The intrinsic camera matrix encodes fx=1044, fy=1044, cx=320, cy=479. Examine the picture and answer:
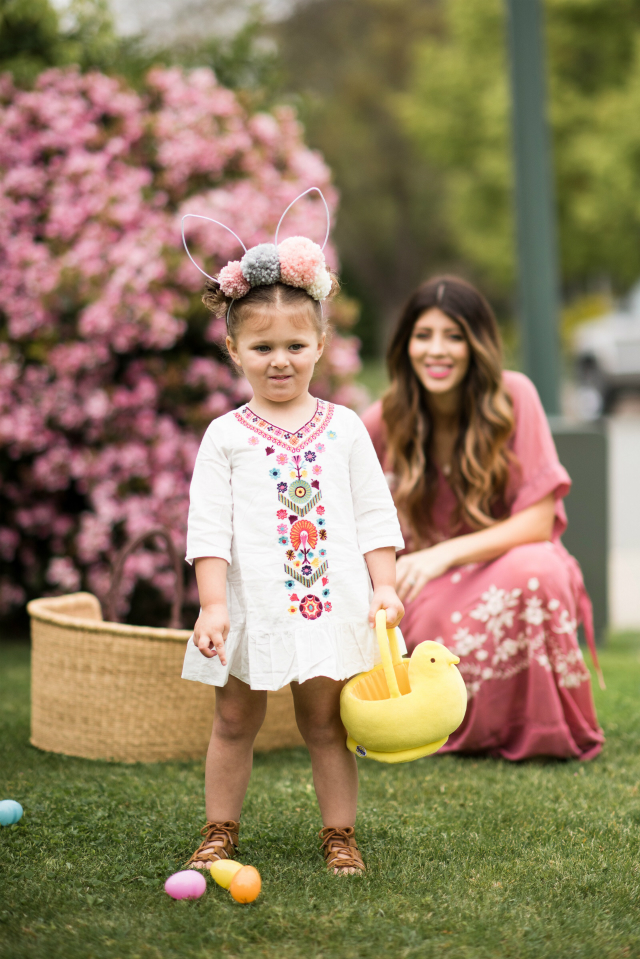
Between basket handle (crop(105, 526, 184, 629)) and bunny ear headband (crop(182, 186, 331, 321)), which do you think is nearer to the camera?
bunny ear headband (crop(182, 186, 331, 321))

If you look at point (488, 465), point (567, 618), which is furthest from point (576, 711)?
point (488, 465)

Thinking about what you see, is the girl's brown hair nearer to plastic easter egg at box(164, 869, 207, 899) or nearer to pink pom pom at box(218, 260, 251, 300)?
pink pom pom at box(218, 260, 251, 300)

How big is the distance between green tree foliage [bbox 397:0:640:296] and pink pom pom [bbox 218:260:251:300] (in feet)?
55.4

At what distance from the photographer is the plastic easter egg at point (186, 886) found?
2.07 m

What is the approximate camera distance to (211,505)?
2.18 m

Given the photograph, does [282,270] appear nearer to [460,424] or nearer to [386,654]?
[386,654]

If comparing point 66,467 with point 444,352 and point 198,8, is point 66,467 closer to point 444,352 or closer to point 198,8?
point 444,352

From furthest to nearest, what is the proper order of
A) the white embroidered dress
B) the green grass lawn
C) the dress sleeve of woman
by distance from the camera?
the dress sleeve of woman
the white embroidered dress
the green grass lawn

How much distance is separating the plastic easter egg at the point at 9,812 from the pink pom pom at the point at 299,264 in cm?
140

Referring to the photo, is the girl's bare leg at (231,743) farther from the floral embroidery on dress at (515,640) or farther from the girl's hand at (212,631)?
the floral embroidery on dress at (515,640)

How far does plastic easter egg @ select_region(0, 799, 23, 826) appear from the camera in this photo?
247cm

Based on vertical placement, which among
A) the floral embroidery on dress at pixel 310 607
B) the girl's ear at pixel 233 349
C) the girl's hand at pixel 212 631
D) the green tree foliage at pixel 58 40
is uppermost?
the green tree foliage at pixel 58 40

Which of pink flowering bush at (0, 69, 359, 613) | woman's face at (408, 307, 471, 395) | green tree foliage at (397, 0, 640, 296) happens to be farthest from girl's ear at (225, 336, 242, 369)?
green tree foliage at (397, 0, 640, 296)

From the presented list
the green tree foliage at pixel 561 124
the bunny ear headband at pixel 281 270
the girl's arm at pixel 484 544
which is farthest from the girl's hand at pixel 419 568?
the green tree foliage at pixel 561 124
